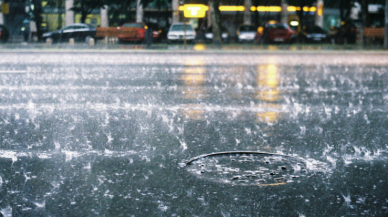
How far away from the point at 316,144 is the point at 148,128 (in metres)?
2.12

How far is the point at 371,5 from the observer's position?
52594 millimetres

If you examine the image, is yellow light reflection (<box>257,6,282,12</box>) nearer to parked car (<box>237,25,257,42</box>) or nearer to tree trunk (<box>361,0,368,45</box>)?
parked car (<box>237,25,257,42</box>)

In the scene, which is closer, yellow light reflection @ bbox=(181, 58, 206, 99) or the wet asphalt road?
the wet asphalt road

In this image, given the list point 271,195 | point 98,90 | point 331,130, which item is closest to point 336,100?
point 331,130

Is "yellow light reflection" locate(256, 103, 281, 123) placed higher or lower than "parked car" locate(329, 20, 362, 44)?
lower

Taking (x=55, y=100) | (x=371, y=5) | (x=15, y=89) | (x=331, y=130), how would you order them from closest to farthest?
(x=331, y=130) < (x=55, y=100) < (x=15, y=89) < (x=371, y=5)

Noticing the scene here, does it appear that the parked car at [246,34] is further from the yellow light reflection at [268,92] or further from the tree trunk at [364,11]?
the yellow light reflection at [268,92]

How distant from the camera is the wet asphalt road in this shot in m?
3.89

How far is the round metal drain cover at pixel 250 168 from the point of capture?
14.6 ft

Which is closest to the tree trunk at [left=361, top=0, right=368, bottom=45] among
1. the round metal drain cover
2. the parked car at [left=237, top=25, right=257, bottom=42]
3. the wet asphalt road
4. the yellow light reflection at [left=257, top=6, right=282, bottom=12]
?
the parked car at [left=237, top=25, right=257, bottom=42]

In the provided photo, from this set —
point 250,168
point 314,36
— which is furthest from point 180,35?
point 250,168

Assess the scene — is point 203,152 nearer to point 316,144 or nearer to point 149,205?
point 316,144

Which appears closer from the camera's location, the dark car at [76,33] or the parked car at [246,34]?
the dark car at [76,33]

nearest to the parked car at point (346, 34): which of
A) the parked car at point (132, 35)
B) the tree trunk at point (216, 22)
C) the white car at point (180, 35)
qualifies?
the tree trunk at point (216, 22)
